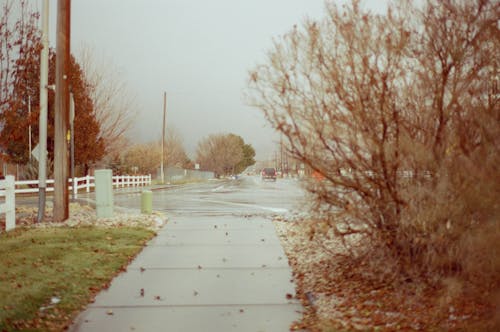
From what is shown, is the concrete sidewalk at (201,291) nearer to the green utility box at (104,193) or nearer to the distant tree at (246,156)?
the green utility box at (104,193)

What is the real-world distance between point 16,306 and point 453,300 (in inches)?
169

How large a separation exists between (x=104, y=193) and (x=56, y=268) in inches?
252

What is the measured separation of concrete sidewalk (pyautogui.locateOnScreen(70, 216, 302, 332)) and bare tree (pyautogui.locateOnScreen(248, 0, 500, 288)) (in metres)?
1.26

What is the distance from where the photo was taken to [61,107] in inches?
534

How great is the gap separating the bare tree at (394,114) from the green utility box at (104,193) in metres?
8.78

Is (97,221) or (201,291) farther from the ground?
(97,221)

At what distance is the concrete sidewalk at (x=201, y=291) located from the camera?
564 cm

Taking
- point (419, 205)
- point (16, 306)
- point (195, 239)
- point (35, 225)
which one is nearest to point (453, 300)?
point (419, 205)

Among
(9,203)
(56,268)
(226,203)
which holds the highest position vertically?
(9,203)

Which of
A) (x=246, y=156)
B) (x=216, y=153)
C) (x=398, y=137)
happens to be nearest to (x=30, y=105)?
(x=398, y=137)

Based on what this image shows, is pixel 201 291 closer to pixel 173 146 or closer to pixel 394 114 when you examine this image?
pixel 394 114

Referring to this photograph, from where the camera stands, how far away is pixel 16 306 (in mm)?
5945

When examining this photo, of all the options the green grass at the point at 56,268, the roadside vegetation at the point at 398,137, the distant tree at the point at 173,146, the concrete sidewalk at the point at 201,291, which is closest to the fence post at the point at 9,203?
the green grass at the point at 56,268

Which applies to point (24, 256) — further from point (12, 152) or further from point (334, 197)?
point (12, 152)
